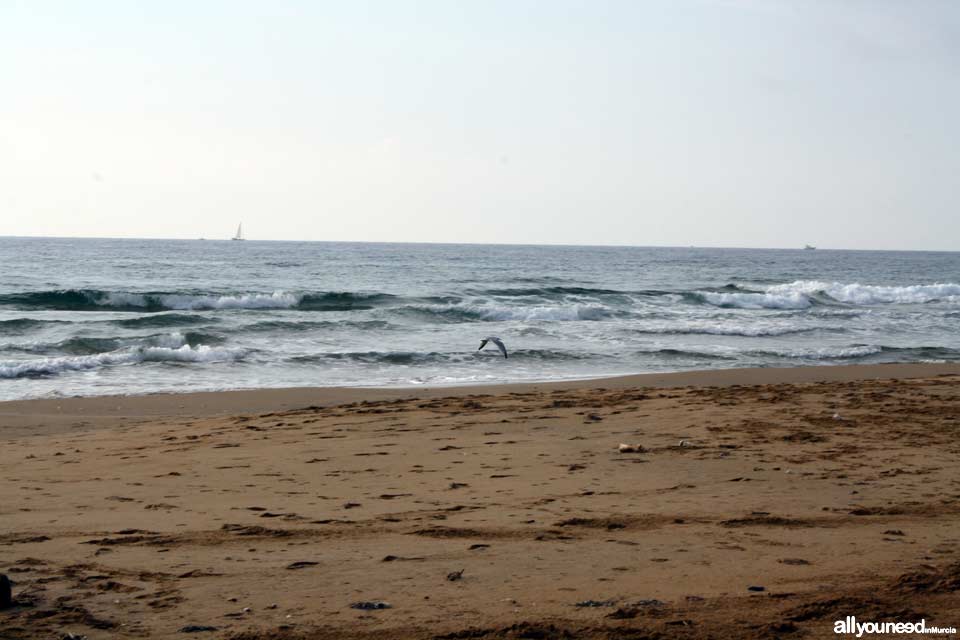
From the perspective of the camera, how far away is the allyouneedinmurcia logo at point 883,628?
11.7ft

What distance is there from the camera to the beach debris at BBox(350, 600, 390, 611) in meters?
3.84

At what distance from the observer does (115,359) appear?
50.3 feet

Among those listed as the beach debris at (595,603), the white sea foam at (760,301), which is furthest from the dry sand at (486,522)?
the white sea foam at (760,301)

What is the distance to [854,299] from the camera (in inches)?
1462

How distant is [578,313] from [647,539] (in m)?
22.3

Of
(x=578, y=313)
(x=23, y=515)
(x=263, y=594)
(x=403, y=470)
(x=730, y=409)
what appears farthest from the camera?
(x=578, y=313)

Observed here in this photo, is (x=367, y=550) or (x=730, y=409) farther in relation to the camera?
(x=730, y=409)

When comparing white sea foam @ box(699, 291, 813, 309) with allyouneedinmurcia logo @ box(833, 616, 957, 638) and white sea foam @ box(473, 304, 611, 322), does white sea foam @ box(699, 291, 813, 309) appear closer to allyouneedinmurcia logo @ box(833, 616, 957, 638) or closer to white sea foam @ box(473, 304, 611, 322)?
white sea foam @ box(473, 304, 611, 322)

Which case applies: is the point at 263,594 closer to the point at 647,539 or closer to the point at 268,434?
the point at 647,539

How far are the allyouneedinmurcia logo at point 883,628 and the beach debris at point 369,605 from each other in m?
1.81

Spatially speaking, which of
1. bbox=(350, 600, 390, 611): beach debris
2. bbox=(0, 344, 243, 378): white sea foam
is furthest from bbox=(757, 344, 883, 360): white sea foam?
bbox=(350, 600, 390, 611): beach debris

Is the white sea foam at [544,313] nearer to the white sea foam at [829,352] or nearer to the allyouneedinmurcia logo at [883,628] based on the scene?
the white sea foam at [829,352]

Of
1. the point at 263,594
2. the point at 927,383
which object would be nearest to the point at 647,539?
the point at 263,594

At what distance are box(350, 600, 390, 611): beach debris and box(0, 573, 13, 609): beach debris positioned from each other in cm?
139
